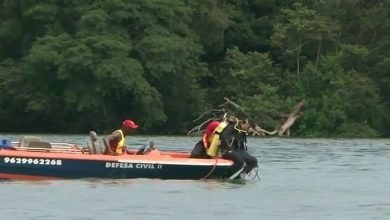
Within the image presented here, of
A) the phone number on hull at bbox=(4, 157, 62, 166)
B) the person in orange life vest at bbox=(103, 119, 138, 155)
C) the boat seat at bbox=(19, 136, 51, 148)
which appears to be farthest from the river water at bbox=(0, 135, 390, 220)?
the boat seat at bbox=(19, 136, 51, 148)

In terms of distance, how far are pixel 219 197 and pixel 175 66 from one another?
35896 mm

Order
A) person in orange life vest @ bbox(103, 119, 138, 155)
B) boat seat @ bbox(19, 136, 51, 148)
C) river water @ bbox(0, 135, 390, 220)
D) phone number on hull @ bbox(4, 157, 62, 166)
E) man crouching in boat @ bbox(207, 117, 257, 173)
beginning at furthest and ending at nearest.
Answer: man crouching in boat @ bbox(207, 117, 257, 173), person in orange life vest @ bbox(103, 119, 138, 155), boat seat @ bbox(19, 136, 51, 148), phone number on hull @ bbox(4, 157, 62, 166), river water @ bbox(0, 135, 390, 220)

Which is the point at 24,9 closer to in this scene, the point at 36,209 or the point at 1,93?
the point at 1,93

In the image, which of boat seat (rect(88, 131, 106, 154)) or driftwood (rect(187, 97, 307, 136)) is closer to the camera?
boat seat (rect(88, 131, 106, 154))

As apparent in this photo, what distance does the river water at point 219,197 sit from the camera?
2342 centimetres

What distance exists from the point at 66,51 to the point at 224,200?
116 ft

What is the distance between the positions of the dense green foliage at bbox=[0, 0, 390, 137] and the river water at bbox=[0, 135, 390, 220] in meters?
25.9

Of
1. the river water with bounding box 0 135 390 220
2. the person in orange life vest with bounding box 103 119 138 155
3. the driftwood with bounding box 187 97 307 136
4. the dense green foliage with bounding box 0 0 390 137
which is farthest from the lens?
the dense green foliage with bounding box 0 0 390 137

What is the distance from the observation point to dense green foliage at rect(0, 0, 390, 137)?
6069 cm

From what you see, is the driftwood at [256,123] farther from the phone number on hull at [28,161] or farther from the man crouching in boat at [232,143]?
the phone number on hull at [28,161]

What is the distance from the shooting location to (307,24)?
61938 mm

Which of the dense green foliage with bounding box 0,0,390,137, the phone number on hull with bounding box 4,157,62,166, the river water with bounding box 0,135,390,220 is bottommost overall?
the river water with bounding box 0,135,390,220

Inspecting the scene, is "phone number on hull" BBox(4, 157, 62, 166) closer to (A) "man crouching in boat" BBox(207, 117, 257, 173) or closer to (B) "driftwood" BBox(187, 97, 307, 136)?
(A) "man crouching in boat" BBox(207, 117, 257, 173)

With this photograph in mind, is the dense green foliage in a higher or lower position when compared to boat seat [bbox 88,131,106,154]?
higher
